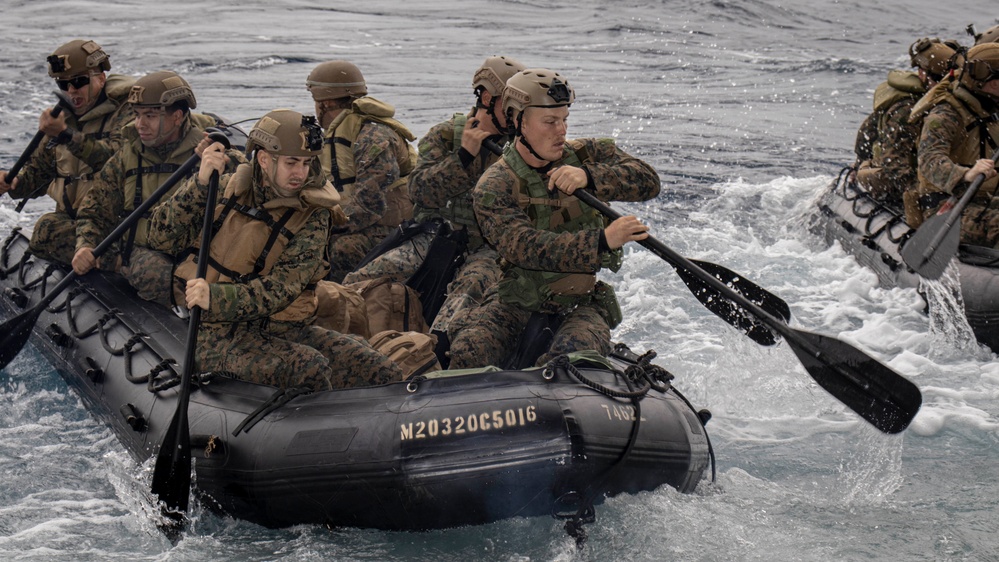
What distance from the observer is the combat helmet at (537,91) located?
5.59 metres

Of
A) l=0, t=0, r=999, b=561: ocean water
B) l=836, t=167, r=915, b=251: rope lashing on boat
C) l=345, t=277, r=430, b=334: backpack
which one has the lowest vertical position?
l=0, t=0, r=999, b=561: ocean water

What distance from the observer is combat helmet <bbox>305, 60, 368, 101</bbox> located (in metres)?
7.77

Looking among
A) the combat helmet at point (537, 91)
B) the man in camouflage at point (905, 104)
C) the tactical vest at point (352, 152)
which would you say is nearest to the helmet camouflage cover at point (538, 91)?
the combat helmet at point (537, 91)

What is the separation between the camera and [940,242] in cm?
752

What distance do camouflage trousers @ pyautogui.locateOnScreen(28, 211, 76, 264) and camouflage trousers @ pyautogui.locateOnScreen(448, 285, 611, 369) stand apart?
3048 millimetres

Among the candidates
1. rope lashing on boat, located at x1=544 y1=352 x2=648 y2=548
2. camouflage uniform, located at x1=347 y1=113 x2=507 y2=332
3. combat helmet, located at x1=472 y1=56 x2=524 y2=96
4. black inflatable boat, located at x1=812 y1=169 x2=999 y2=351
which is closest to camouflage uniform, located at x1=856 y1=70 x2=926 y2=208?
black inflatable boat, located at x1=812 y1=169 x2=999 y2=351

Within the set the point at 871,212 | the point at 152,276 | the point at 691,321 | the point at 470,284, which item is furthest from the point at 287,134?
the point at 871,212

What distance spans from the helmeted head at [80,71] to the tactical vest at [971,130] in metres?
5.61

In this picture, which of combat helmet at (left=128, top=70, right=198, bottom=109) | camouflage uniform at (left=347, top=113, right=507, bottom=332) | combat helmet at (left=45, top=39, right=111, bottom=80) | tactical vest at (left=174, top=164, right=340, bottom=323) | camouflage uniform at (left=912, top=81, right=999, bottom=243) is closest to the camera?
tactical vest at (left=174, top=164, right=340, bottom=323)

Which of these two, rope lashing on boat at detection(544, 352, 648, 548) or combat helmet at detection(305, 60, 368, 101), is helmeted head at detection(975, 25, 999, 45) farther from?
rope lashing on boat at detection(544, 352, 648, 548)

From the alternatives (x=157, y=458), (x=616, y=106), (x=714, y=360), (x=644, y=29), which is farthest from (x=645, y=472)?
(x=644, y=29)

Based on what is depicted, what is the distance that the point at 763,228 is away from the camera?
11.8 meters

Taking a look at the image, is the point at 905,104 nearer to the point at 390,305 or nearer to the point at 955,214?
the point at 955,214

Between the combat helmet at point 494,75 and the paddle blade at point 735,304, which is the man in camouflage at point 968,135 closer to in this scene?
the paddle blade at point 735,304
